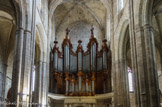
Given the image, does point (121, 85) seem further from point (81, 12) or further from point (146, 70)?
point (81, 12)

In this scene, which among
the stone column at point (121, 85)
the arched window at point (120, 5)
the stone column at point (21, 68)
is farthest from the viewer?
the arched window at point (120, 5)

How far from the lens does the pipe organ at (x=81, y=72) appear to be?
2644 centimetres

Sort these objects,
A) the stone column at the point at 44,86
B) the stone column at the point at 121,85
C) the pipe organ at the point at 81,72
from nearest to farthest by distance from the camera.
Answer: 1. the stone column at the point at 121,85
2. the stone column at the point at 44,86
3. the pipe organ at the point at 81,72

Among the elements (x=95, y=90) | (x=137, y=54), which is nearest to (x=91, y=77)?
(x=95, y=90)

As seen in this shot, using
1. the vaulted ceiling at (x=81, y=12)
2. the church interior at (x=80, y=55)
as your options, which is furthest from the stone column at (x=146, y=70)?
the vaulted ceiling at (x=81, y=12)

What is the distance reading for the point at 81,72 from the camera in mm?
27031

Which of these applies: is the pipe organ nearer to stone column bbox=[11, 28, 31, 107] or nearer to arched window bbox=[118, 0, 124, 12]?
arched window bbox=[118, 0, 124, 12]

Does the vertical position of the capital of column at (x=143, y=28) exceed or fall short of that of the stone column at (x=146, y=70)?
it exceeds it

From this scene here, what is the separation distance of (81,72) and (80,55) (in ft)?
7.26

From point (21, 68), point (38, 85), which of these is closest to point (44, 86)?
point (38, 85)

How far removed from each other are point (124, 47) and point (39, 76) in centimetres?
805

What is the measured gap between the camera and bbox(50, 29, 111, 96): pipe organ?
26.4m

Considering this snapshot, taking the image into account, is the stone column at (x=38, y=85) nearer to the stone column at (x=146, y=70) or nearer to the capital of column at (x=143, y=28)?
the stone column at (x=146, y=70)

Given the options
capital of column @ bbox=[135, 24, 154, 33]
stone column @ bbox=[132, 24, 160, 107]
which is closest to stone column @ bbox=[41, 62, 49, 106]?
stone column @ bbox=[132, 24, 160, 107]
